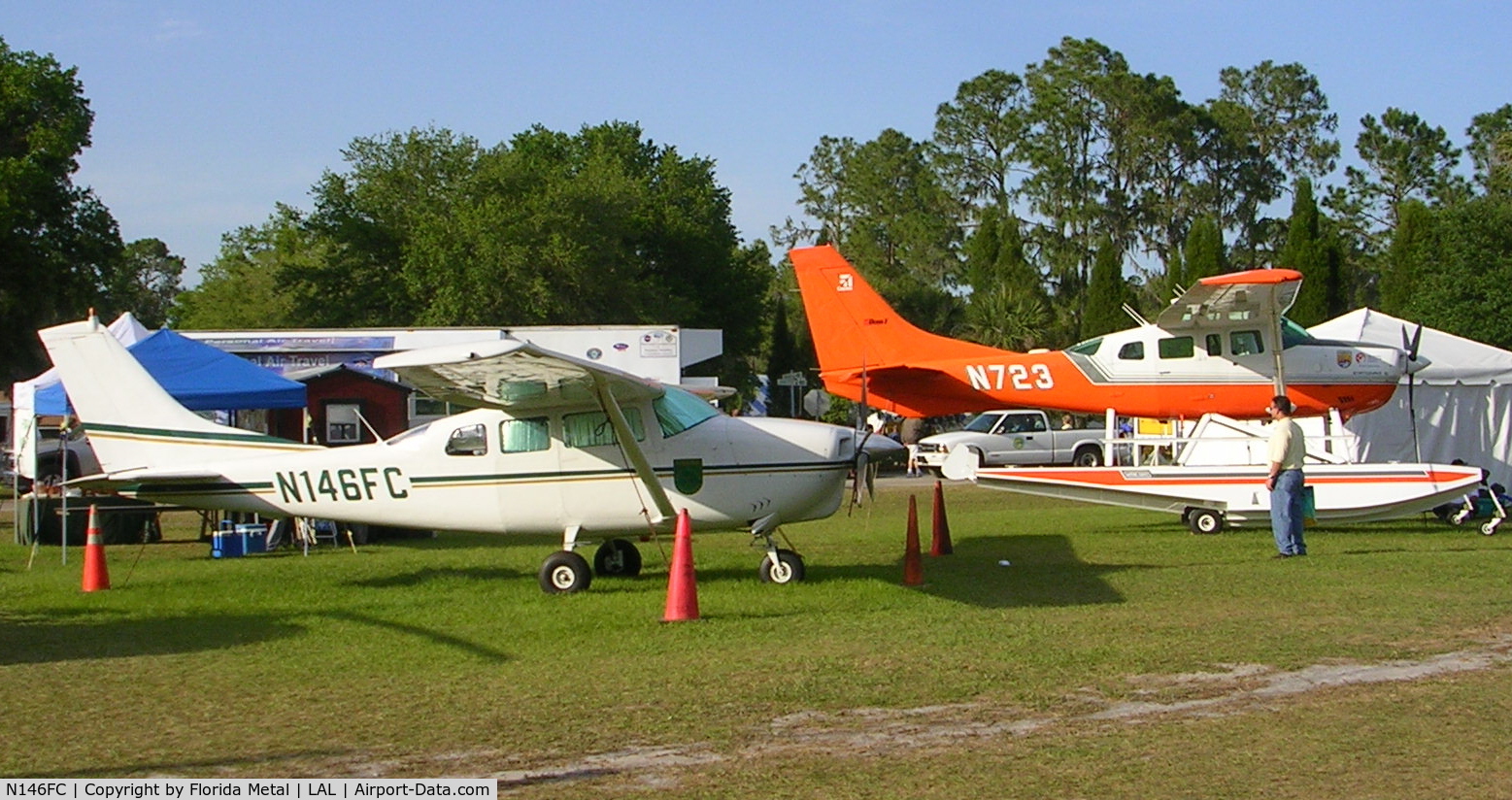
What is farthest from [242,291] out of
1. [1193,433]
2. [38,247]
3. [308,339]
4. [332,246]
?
[1193,433]

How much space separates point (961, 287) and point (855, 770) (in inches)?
2358

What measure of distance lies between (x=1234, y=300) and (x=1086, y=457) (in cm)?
1517

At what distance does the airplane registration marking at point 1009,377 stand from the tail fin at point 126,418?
917 cm

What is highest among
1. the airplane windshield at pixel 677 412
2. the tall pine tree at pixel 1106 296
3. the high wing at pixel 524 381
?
the tall pine tree at pixel 1106 296

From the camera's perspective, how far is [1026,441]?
3098 cm

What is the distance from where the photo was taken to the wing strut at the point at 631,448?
10.8 metres

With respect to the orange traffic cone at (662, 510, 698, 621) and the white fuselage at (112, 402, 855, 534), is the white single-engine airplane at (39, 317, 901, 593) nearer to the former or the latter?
the white fuselage at (112, 402, 855, 534)

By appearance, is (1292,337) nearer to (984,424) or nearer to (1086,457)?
(1086,457)

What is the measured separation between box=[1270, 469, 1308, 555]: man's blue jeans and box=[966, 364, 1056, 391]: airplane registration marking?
5084 mm

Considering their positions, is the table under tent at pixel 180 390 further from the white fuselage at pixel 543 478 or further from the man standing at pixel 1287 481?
the man standing at pixel 1287 481

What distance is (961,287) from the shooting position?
2525 inches

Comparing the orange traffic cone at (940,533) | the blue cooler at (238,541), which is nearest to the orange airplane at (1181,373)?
the orange traffic cone at (940,533)

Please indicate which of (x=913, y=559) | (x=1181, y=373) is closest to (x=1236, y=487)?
(x=1181, y=373)

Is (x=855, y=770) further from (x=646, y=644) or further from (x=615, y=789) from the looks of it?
(x=646, y=644)
